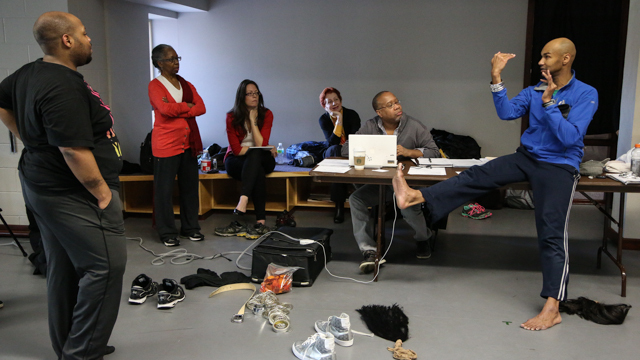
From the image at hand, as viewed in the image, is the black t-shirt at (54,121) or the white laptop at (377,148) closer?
the black t-shirt at (54,121)

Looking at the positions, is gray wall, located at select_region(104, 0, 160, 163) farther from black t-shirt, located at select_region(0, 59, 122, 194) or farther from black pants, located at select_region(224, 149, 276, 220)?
black t-shirt, located at select_region(0, 59, 122, 194)

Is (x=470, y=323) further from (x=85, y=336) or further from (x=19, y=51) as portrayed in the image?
(x=19, y=51)

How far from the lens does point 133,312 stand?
2.94m

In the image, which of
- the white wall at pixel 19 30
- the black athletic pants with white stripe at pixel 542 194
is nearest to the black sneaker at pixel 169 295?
the black athletic pants with white stripe at pixel 542 194

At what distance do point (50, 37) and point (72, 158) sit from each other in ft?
1.51

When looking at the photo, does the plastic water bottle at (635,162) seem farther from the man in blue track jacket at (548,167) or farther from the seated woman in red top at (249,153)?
the seated woman in red top at (249,153)

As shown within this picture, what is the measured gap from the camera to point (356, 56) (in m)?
5.90

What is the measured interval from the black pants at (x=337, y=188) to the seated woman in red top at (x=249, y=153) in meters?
0.53

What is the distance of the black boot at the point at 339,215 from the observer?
4898 millimetres

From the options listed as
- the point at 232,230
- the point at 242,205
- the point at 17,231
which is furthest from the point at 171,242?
the point at 17,231

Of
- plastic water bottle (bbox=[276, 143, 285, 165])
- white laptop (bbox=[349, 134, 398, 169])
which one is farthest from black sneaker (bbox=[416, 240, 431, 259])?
plastic water bottle (bbox=[276, 143, 285, 165])

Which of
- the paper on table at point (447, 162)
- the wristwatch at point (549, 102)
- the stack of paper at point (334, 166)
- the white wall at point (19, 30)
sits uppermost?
the white wall at point (19, 30)

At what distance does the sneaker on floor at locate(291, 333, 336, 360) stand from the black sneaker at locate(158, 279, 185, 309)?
0.88m

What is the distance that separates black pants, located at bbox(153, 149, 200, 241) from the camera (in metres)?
4.13
